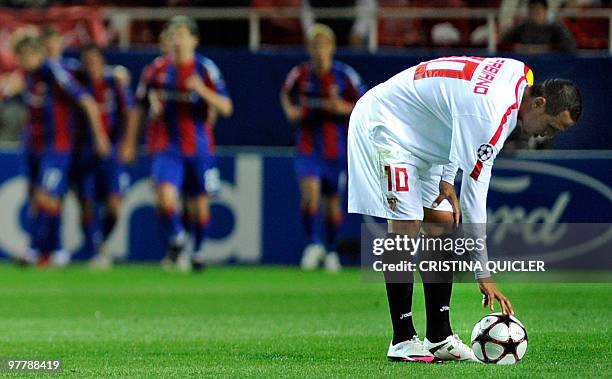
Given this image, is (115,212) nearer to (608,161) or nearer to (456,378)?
(608,161)

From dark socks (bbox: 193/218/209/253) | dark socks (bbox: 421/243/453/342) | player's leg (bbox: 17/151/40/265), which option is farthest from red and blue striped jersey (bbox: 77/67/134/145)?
dark socks (bbox: 421/243/453/342)

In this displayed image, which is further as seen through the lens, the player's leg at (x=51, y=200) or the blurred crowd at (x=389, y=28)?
the player's leg at (x=51, y=200)

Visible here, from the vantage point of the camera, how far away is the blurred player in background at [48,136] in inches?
656

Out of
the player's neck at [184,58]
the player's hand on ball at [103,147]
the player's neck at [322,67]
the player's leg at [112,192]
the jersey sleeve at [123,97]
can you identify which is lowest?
the player's leg at [112,192]

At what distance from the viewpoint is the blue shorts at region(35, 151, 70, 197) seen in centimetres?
1661

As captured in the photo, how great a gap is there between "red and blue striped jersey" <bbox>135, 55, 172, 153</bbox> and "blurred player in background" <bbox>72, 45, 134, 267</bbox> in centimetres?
46

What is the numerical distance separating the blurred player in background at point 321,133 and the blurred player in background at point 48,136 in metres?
2.44

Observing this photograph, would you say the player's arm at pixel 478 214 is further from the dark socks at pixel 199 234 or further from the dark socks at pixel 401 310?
the dark socks at pixel 199 234

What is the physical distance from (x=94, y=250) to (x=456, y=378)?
10.2m

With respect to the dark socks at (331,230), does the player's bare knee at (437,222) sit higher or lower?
higher

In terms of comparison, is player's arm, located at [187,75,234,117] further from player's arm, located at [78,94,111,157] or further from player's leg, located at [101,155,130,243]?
player's leg, located at [101,155,130,243]

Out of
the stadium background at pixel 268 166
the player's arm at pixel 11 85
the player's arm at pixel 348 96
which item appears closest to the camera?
the stadium background at pixel 268 166

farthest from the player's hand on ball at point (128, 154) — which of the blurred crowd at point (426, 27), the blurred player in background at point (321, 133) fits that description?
the blurred player in background at point (321, 133)

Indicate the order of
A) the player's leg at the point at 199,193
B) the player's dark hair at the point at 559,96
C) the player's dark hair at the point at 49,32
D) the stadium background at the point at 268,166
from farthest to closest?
the player's dark hair at the point at 49,32
the player's leg at the point at 199,193
the stadium background at the point at 268,166
the player's dark hair at the point at 559,96
